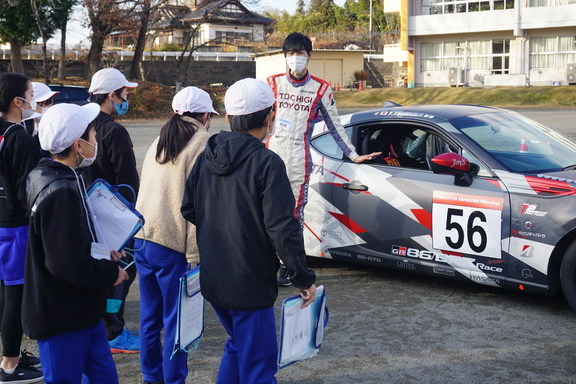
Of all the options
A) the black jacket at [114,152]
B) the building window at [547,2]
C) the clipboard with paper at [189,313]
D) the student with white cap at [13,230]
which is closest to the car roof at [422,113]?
the black jacket at [114,152]

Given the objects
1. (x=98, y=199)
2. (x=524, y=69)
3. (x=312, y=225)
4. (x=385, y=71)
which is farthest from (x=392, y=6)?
(x=98, y=199)

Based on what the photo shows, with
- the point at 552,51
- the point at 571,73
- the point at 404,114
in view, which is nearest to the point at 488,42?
the point at 552,51

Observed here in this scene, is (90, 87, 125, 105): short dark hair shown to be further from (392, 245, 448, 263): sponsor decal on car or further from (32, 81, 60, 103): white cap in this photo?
(392, 245, 448, 263): sponsor decal on car

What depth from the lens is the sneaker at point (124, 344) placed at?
4293mm

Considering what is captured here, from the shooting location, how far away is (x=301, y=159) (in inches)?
209

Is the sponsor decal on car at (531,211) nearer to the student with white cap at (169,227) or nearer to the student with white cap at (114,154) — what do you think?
the student with white cap at (169,227)

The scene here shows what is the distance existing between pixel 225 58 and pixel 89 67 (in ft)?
52.5

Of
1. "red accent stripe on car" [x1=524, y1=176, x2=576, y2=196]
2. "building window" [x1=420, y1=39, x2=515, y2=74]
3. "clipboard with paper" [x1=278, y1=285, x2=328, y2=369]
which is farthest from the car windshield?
"building window" [x1=420, y1=39, x2=515, y2=74]

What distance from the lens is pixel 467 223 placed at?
4.75 meters

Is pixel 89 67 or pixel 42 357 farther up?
pixel 89 67

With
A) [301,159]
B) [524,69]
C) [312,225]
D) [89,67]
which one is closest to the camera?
[301,159]

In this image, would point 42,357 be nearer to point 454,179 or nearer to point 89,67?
point 454,179

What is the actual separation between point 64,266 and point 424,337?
268 cm

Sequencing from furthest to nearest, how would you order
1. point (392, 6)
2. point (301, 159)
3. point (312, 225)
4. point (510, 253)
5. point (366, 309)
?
point (392, 6) < point (312, 225) < point (301, 159) < point (366, 309) < point (510, 253)
